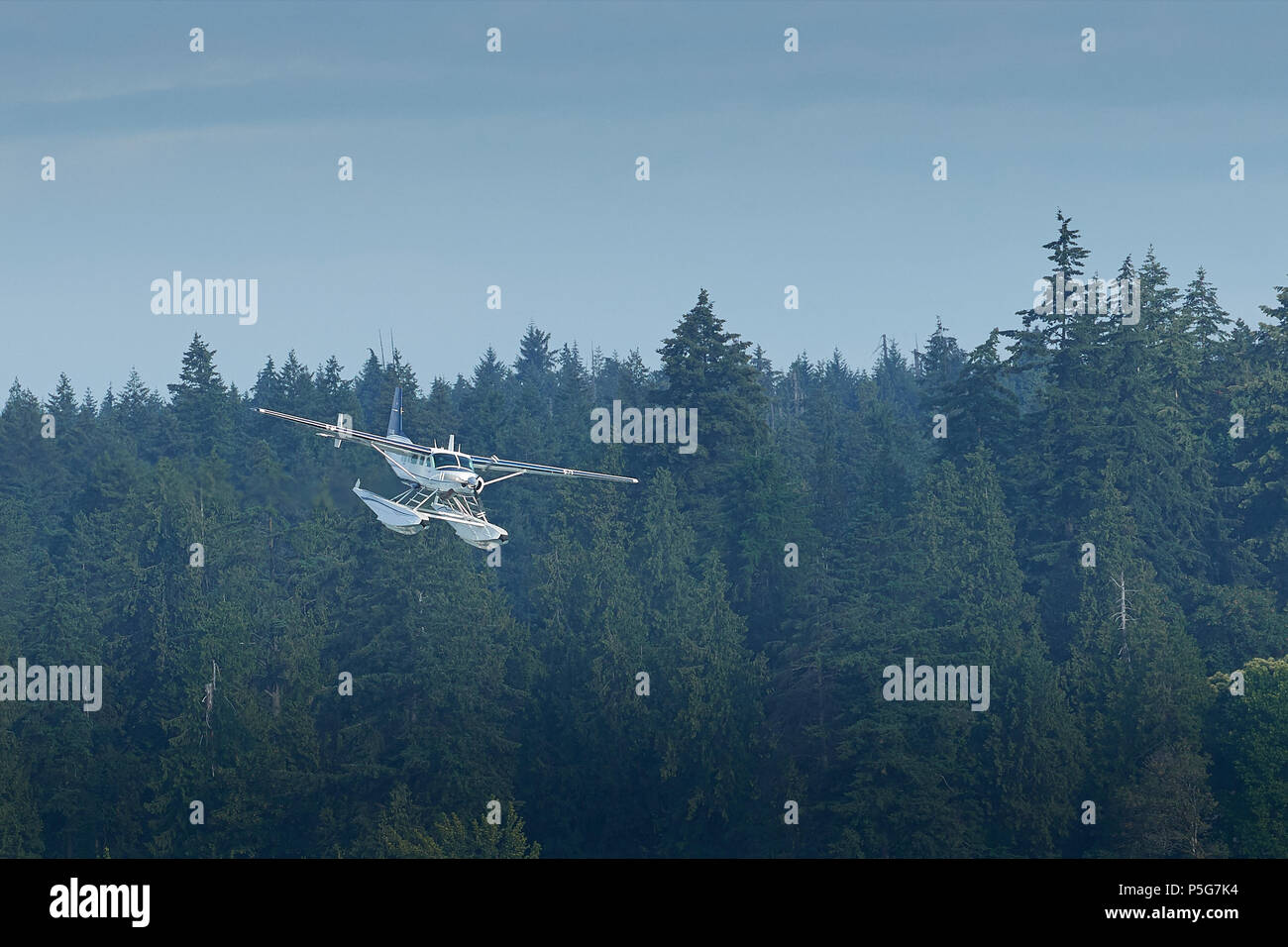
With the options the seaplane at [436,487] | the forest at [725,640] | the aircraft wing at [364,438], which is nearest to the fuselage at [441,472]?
the seaplane at [436,487]

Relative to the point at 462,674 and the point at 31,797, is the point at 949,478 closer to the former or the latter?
the point at 462,674

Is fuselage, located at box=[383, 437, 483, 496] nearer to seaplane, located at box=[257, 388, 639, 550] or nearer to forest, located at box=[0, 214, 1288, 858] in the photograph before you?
seaplane, located at box=[257, 388, 639, 550]

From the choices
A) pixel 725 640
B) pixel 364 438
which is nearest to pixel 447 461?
pixel 364 438

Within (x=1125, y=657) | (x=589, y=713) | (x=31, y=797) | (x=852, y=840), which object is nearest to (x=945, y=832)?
(x=852, y=840)

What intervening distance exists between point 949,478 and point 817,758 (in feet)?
51.9

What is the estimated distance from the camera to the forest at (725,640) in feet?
242

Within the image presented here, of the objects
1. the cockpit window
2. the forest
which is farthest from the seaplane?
the forest

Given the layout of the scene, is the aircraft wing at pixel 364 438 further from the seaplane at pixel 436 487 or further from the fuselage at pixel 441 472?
the fuselage at pixel 441 472

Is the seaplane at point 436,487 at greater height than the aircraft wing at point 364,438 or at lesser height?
lesser

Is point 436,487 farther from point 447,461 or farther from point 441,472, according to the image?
point 447,461

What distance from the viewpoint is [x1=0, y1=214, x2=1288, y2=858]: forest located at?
7381cm

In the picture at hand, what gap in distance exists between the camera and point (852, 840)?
72.3 m

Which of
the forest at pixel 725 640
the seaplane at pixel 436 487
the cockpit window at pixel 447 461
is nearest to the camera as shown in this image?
the seaplane at pixel 436 487

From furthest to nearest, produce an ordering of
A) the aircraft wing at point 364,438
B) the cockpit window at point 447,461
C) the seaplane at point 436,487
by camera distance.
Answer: the cockpit window at point 447,461 < the seaplane at point 436,487 < the aircraft wing at point 364,438
